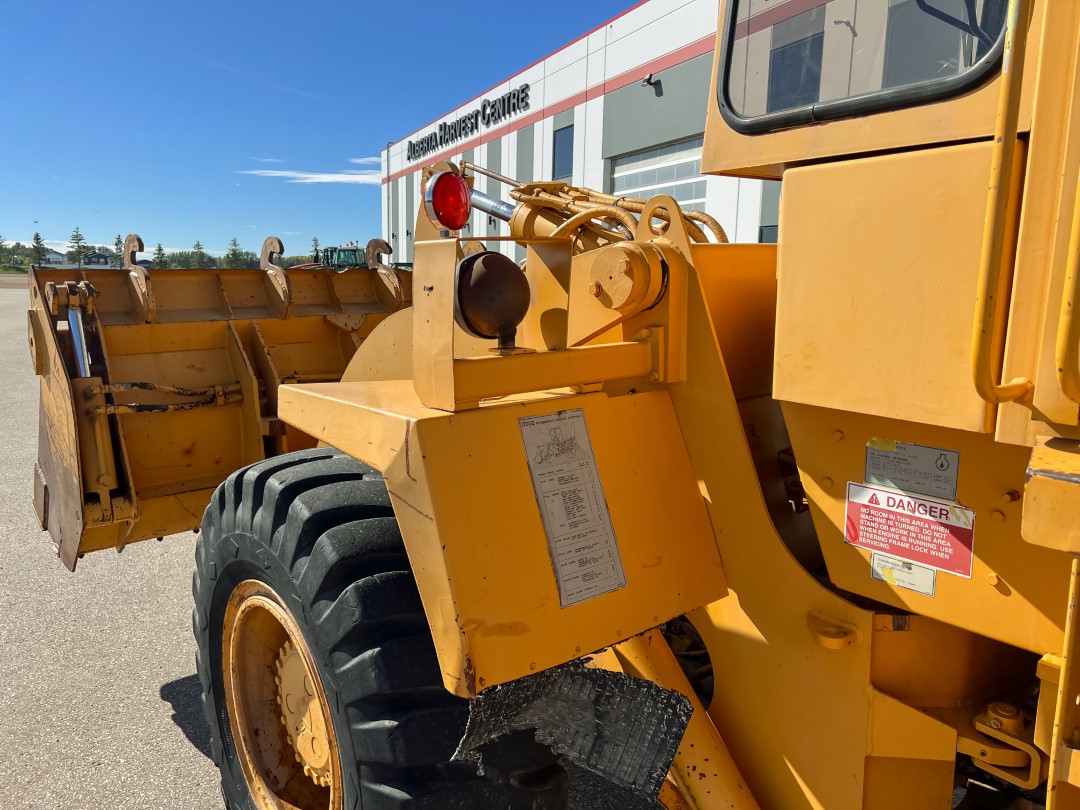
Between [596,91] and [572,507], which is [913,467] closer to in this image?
[572,507]

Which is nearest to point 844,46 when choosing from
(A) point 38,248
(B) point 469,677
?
(B) point 469,677

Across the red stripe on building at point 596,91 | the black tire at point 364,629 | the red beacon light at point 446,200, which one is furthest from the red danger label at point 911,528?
the red stripe on building at point 596,91

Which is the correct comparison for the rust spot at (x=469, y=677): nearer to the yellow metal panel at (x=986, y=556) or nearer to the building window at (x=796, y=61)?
the yellow metal panel at (x=986, y=556)

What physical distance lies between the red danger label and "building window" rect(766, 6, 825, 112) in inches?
29.3

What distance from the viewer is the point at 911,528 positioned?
1442 mm

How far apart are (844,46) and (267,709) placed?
232cm

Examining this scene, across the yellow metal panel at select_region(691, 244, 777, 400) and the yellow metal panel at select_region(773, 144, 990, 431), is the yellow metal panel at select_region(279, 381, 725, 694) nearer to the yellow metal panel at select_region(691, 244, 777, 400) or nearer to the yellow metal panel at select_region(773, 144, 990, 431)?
the yellow metal panel at select_region(691, 244, 777, 400)

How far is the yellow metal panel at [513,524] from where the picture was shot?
1534 mm

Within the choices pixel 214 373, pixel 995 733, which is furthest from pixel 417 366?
pixel 214 373

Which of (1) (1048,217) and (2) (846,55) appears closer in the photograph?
(1) (1048,217)

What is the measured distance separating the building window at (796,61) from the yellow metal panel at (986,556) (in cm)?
60

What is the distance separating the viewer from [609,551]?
1700mm

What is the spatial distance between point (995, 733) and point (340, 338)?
406 centimetres

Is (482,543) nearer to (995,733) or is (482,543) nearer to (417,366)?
(417,366)
